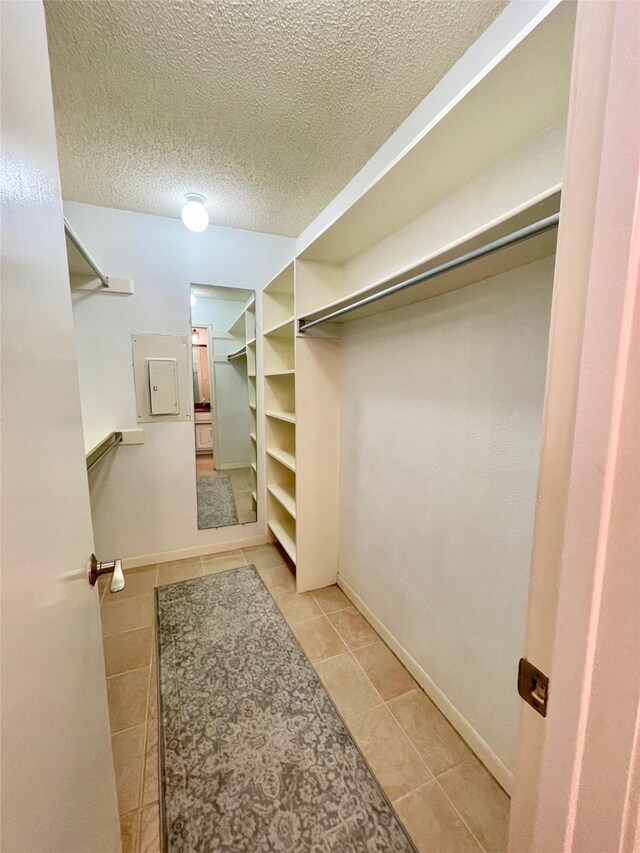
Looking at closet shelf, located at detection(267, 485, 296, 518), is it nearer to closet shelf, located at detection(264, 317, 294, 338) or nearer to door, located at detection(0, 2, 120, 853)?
closet shelf, located at detection(264, 317, 294, 338)

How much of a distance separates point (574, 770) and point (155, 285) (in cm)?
292

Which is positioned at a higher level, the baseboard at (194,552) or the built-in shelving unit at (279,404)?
the built-in shelving unit at (279,404)

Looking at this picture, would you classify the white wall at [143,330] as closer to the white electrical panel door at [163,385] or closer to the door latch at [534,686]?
the white electrical panel door at [163,385]

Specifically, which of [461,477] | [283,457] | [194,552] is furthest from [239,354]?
[461,477]

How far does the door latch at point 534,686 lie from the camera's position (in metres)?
0.46

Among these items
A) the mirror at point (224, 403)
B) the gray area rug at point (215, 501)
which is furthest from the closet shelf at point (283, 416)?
the gray area rug at point (215, 501)

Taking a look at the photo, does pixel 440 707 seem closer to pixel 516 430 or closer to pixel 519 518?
pixel 519 518

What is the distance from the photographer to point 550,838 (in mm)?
436

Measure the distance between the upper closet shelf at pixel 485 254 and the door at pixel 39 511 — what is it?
97 centimetres

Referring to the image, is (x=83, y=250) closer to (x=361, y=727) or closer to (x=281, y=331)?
(x=281, y=331)

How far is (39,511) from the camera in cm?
52

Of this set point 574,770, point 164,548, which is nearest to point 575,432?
point 574,770

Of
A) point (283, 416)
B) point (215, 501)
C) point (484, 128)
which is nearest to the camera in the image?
point (484, 128)

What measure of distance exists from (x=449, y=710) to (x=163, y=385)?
2535 millimetres
